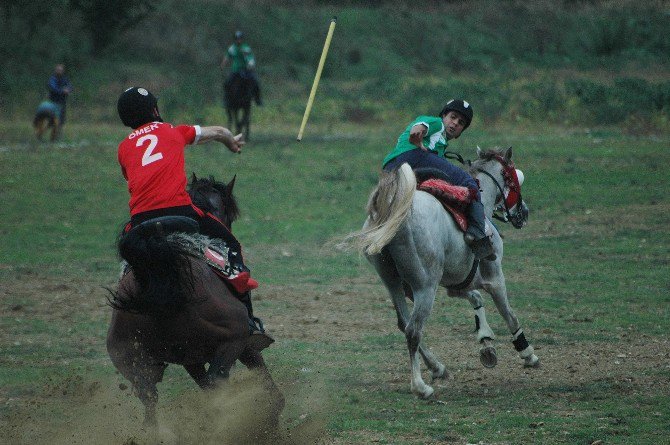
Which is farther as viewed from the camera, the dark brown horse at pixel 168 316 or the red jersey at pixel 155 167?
the red jersey at pixel 155 167

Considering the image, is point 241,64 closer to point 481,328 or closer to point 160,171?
point 481,328

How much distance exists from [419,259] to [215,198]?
1.84 metres

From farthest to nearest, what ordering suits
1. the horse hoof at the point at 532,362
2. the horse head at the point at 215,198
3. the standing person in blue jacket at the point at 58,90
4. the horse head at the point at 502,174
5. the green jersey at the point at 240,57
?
1. the standing person in blue jacket at the point at 58,90
2. the green jersey at the point at 240,57
3. the horse head at the point at 502,174
4. the horse hoof at the point at 532,362
5. the horse head at the point at 215,198

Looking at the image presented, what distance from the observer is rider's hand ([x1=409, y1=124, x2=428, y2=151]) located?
9.13 meters

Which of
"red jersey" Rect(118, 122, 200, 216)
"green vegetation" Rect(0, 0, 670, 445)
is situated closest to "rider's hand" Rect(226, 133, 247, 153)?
"red jersey" Rect(118, 122, 200, 216)

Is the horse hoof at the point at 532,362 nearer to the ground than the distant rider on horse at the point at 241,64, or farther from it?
nearer to the ground

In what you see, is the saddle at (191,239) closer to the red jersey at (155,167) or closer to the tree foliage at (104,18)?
the red jersey at (155,167)

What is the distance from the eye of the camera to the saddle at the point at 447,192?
906 centimetres

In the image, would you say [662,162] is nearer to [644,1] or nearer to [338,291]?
[338,291]

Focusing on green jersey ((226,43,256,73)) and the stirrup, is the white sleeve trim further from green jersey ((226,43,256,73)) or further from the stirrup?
green jersey ((226,43,256,73))

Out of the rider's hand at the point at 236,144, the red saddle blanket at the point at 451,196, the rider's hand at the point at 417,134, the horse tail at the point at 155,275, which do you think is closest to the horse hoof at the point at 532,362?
the red saddle blanket at the point at 451,196

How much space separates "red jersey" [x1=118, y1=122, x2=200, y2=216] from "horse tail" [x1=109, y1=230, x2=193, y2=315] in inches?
17.4

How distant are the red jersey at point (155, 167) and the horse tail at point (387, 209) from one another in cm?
173

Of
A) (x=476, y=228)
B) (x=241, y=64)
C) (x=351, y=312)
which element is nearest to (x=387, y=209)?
(x=476, y=228)
